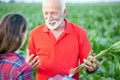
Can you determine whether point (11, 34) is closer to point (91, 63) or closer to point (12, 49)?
point (12, 49)

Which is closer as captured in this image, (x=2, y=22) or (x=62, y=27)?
(x=2, y=22)

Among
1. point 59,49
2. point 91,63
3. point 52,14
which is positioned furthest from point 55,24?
point 91,63

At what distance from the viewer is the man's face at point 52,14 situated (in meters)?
3.69

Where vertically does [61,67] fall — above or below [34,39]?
below

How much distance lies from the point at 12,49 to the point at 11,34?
110mm

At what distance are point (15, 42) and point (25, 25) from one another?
0.16 meters

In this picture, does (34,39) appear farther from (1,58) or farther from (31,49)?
(1,58)

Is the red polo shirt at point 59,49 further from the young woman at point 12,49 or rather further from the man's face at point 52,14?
the young woman at point 12,49

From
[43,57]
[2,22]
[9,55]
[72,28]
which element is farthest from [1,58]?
[72,28]

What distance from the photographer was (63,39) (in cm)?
374

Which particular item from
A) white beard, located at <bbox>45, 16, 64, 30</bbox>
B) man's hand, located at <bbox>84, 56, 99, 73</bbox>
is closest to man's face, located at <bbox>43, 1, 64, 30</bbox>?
white beard, located at <bbox>45, 16, 64, 30</bbox>

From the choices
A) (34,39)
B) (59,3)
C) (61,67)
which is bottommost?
(61,67)

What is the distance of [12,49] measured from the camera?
3.19 m

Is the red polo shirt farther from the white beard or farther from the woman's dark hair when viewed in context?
the woman's dark hair
